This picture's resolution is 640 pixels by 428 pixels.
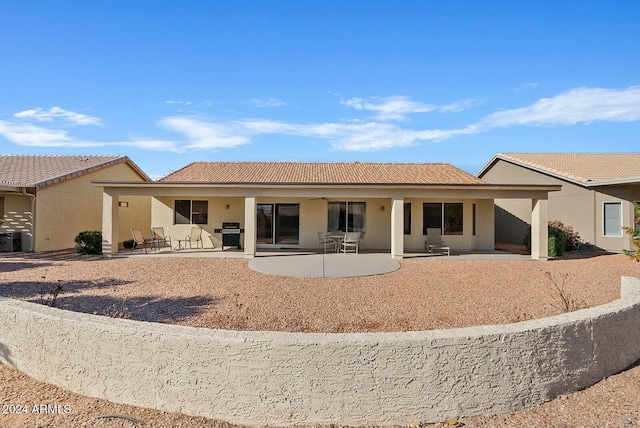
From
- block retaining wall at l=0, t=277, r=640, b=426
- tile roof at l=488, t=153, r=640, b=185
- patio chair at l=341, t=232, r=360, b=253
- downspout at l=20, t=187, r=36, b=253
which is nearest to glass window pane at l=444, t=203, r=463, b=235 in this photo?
patio chair at l=341, t=232, r=360, b=253

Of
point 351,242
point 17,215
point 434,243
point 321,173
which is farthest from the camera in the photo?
point 321,173

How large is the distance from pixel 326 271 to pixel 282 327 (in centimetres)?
545

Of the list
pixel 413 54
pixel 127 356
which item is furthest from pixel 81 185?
pixel 127 356

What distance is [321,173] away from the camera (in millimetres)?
20219

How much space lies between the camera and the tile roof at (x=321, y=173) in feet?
59.8

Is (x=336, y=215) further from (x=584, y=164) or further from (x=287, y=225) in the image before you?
(x=584, y=164)

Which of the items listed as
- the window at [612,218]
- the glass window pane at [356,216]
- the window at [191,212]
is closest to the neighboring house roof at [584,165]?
the window at [612,218]

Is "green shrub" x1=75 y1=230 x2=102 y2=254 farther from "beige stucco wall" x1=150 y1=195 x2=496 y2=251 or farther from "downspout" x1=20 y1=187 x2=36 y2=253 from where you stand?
"beige stucco wall" x1=150 y1=195 x2=496 y2=251

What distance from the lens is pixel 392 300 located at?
317 inches

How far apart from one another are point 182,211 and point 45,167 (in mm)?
8774

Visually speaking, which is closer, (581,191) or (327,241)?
(327,241)

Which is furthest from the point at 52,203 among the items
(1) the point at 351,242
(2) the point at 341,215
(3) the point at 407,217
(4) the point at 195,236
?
(3) the point at 407,217

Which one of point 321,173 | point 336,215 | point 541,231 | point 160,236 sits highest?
point 321,173

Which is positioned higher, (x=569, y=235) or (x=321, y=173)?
(x=321, y=173)
